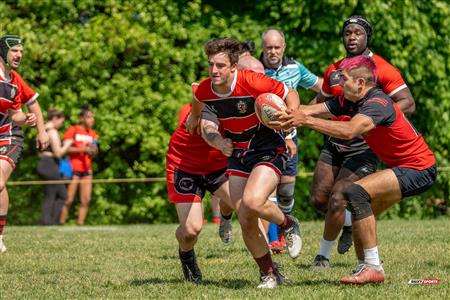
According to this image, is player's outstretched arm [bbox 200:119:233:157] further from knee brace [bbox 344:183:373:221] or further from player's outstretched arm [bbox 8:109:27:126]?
player's outstretched arm [bbox 8:109:27:126]

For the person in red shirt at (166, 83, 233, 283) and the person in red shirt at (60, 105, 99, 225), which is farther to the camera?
the person in red shirt at (60, 105, 99, 225)

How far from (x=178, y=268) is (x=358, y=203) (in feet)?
7.48

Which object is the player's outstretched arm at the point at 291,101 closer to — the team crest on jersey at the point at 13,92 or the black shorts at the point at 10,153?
the team crest on jersey at the point at 13,92

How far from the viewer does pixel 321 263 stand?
859cm

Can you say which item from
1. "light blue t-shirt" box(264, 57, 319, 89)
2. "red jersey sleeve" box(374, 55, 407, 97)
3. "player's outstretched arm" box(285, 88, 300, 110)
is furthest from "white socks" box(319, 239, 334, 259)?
"light blue t-shirt" box(264, 57, 319, 89)

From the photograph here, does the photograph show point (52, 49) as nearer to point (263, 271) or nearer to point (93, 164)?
point (93, 164)

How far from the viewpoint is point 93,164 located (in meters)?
18.2

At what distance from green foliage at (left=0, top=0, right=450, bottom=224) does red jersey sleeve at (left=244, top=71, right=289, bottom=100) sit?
32.2 feet

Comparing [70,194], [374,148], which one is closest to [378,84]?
[374,148]

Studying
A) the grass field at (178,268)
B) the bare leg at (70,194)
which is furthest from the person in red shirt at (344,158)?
the bare leg at (70,194)

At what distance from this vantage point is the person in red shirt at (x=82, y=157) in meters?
16.9

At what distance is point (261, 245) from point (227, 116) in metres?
0.99

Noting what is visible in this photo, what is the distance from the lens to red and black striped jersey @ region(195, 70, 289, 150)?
288 inches

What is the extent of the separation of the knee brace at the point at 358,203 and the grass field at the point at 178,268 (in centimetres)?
53
